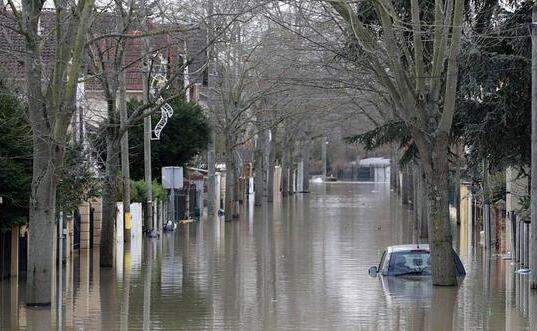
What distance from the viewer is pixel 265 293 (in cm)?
2319

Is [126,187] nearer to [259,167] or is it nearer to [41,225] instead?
[41,225]

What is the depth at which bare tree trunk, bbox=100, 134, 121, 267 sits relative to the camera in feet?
95.3

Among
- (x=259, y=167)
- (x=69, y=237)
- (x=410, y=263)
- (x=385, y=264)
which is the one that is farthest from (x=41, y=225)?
(x=259, y=167)

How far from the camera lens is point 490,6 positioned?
25844 mm

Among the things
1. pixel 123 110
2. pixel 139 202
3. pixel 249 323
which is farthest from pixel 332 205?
pixel 249 323

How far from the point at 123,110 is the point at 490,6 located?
435 inches

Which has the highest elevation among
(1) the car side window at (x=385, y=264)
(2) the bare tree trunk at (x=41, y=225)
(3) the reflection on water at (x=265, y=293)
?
(2) the bare tree trunk at (x=41, y=225)

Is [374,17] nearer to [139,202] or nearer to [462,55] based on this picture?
[462,55]

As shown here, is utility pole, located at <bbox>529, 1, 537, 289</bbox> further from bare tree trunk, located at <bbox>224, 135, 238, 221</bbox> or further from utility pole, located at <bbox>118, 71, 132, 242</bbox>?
bare tree trunk, located at <bbox>224, 135, 238, 221</bbox>

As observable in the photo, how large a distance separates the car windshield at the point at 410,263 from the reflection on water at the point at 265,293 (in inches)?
15.6

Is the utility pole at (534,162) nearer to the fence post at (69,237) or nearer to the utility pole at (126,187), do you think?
the fence post at (69,237)

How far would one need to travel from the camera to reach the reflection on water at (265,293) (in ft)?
60.8

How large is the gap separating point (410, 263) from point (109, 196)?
8770 mm

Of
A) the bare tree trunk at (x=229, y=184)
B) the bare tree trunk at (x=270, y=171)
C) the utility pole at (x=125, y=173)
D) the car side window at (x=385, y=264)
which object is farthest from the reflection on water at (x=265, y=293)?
the bare tree trunk at (x=270, y=171)
